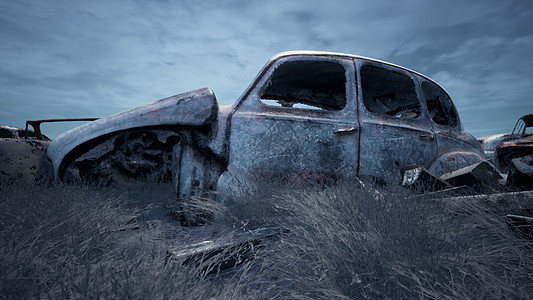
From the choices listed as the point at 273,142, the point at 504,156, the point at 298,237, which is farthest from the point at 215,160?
the point at 504,156

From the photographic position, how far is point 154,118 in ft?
8.54

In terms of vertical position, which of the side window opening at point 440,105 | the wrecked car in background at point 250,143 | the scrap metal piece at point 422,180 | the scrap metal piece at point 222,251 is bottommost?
the scrap metal piece at point 222,251

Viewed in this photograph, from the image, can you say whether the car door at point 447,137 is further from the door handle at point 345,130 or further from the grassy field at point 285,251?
the grassy field at point 285,251

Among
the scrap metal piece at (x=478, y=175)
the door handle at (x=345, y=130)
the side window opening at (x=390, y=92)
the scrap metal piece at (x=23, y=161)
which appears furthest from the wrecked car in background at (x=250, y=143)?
the scrap metal piece at (x=478, y=175)

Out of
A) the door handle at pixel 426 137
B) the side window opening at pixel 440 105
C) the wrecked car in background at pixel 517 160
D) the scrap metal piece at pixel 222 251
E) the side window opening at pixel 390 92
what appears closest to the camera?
the scrap metal piece at pixel 222 251

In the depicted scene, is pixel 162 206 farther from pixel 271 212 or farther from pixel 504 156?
pixel 504 156

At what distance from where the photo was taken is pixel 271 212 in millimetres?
2482

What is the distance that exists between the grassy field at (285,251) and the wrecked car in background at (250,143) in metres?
0.36

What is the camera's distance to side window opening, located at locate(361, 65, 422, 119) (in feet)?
12.1

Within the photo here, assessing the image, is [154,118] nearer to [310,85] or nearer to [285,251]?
[285,251]

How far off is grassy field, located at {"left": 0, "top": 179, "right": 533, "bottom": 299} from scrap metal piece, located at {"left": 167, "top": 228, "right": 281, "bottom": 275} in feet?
0.18

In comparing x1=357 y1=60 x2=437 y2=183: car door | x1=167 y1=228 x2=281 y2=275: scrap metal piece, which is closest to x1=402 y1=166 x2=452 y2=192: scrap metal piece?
x1=357 y1=60 x2=437 y2=183: car door

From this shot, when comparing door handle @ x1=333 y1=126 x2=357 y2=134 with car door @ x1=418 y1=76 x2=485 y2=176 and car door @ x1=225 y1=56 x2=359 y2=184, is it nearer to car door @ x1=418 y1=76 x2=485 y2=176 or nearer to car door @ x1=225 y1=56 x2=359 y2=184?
car door @ x1=225 y1=56 x2=359 y2=184

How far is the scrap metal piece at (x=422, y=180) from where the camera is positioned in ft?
8.61
